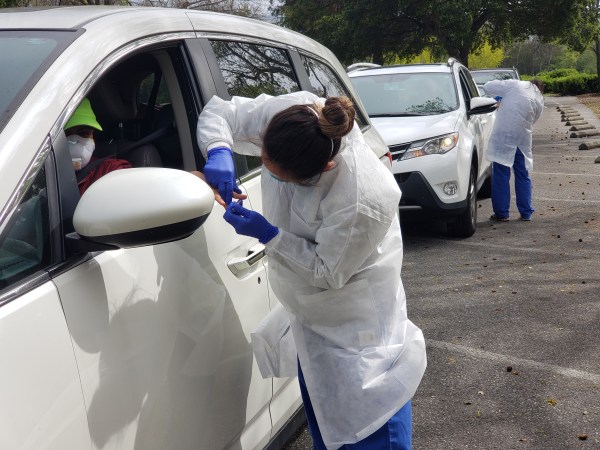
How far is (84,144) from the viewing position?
7.95ft

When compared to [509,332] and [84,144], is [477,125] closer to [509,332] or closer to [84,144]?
[509,332]

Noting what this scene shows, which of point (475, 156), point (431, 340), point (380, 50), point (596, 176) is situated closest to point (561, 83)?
point (380, 50)

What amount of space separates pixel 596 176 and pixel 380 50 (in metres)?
25.6

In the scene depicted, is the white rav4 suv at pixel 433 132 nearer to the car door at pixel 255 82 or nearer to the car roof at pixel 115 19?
the car door at pixel 255 82

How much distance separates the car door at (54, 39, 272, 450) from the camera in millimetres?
1800

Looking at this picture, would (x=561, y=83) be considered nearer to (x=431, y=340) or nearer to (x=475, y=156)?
(x=475, y=156)

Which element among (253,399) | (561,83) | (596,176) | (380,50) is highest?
(253,399)

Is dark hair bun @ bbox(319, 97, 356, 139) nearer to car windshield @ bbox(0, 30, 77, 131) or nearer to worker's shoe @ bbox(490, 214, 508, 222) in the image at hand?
car windshield @ bbox(0, 30, 77, 131)

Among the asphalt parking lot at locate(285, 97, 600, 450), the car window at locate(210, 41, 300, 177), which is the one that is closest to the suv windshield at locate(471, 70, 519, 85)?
the asphalt parking lot at locate(285, 97, 600, 450)

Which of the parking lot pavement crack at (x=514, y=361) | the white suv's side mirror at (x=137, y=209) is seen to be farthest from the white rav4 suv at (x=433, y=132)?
the white suv's side mirror at (x=137, y=209)

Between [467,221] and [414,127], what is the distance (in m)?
1.14

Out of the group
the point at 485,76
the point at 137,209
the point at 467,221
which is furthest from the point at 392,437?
the point at 485,76

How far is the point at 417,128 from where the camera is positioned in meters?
7.70

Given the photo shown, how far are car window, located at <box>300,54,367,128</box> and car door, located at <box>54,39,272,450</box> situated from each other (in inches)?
37.6
